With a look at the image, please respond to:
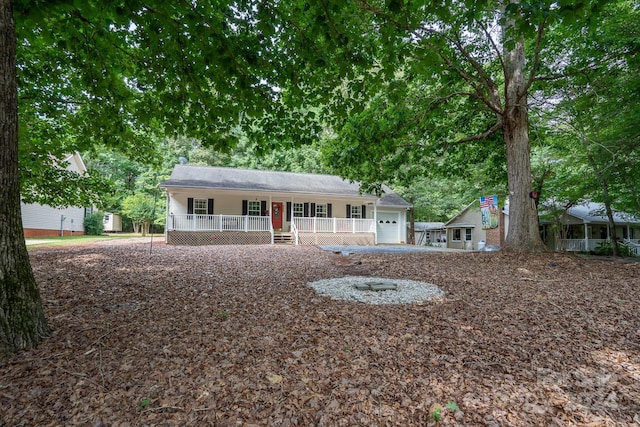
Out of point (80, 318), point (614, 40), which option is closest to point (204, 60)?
point (80, 318)

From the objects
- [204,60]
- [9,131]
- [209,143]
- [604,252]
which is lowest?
[604,252]

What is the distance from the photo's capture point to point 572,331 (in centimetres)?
343

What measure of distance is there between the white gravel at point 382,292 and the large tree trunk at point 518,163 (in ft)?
14.6

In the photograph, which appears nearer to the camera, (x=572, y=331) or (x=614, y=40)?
(x=572, y=331)

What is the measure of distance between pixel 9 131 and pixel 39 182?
592cm

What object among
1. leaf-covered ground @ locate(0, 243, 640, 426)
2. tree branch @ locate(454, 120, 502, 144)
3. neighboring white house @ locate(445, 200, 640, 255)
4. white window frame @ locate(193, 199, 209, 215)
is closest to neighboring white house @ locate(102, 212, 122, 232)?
white window frame @ locate(193, 199, 209, 215)

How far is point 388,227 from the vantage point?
19922 millimetres

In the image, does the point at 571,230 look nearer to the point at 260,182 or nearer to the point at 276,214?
the point at 276,214

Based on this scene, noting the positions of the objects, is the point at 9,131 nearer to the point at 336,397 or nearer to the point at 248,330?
the point at 248,330

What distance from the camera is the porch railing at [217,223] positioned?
14.0 metres

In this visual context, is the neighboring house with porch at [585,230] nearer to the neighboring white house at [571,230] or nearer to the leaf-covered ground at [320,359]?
the neighboring white house at [571,230]

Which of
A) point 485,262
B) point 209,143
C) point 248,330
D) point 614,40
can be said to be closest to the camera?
point 248,330

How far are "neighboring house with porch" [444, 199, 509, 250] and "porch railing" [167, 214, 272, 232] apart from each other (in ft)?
53.8

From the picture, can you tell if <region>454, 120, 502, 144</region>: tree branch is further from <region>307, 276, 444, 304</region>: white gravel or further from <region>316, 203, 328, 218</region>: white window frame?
<region>316, 203, 328, 218</region>: white window frame
